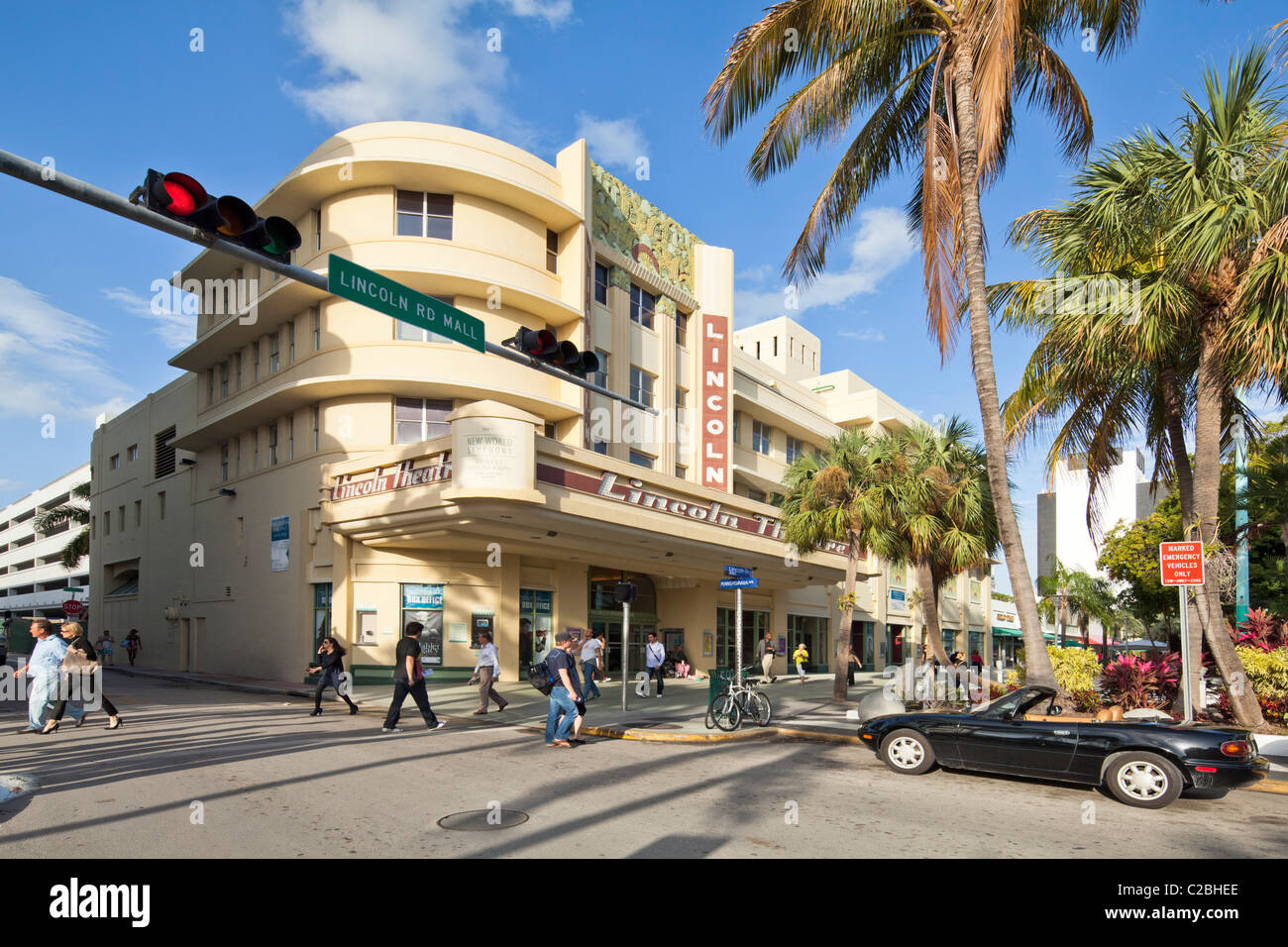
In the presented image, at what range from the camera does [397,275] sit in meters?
23.2

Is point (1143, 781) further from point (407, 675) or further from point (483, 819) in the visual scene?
point (407, 675)

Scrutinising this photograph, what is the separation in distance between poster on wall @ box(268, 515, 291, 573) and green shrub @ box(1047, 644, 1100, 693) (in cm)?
2044

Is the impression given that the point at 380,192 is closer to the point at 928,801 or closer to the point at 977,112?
the point at 977,112

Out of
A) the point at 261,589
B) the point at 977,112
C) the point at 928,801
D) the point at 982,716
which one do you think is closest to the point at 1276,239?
the point at 977,112

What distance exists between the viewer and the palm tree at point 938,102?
1284cm

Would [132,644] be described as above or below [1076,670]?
below

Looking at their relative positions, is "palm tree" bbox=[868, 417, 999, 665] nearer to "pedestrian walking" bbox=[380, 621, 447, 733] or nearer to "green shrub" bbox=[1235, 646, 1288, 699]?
"green shrub" bbox=[1235, 646, 1288, 699]

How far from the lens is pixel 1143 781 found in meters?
8.48

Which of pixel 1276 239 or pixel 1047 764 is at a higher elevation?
pixel 1276 239

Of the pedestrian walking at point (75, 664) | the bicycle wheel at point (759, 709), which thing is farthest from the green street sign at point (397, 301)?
the bicycle wheel at point (759, 709)

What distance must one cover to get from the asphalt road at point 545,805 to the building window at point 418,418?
12493 millimetres

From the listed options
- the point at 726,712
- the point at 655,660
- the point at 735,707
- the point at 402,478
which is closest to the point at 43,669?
the point at 402,478

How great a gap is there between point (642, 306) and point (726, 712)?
18.1 meters
